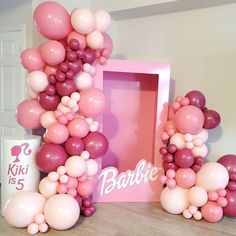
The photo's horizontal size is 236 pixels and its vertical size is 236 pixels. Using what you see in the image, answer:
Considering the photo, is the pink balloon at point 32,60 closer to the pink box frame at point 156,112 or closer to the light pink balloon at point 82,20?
the light pink balloon at point 82,20

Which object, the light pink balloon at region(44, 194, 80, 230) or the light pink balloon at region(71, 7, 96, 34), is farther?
the light pink balloon at region(71, 7, 96, 34)

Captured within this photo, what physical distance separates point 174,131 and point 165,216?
63 centimetres

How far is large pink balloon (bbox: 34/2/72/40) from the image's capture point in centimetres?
158

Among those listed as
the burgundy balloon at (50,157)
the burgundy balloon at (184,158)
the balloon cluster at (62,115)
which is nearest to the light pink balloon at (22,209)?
the balloon cluster at (62,115)

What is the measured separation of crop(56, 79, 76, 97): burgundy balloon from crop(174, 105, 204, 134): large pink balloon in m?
0.77

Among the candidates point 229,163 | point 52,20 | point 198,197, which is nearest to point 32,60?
point 52,20

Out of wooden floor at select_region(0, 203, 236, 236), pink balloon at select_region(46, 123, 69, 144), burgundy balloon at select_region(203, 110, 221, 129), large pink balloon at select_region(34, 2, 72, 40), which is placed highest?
large pink balloon at select_region(34, 2, 72, 40)

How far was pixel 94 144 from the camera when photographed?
1661mm

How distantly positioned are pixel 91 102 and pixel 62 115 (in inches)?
8.3

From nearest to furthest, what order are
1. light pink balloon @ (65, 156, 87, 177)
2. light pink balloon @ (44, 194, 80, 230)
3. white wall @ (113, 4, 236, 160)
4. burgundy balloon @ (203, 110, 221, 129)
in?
light pink balloon @ (44, 194, 80, 230)
light pink balloon @ (65, 156, 87, 177)
burgundy balloon @ (203, 110, 221, 129)
white wall @ (113, 4, 236, 160)

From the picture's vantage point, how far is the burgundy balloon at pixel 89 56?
66.4 inches

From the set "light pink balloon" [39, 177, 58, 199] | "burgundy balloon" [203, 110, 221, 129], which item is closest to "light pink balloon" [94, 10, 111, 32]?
"burgundy balloon" [203, 110, 221, 129]

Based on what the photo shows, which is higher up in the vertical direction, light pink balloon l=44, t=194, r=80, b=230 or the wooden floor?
light pink balloon l=44, t=194, r=80, b=230

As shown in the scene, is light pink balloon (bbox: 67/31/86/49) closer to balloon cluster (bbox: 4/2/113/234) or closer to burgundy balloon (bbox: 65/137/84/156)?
balloon cluster (bbox: 4/2/113/234)
